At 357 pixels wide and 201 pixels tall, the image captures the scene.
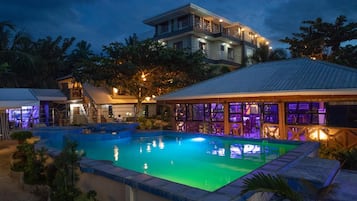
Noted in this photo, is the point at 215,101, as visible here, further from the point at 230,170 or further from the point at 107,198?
the point at 107,198

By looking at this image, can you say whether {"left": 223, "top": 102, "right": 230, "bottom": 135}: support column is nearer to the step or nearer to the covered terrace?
the covered terrace

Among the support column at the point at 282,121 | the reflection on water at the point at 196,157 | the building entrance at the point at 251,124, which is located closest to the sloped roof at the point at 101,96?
the reflection on water at the point at 196,157

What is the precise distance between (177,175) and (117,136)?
25.6 ft

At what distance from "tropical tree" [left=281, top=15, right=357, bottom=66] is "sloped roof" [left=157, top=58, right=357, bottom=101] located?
29.4ft

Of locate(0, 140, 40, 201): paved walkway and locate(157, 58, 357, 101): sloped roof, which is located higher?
locate(157, 58, 357, 101): sloped roof

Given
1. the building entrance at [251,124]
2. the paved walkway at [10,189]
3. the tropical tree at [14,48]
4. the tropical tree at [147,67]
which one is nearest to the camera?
the paved walkway at [10,189]

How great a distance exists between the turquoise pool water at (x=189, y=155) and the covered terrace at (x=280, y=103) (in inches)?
79.4

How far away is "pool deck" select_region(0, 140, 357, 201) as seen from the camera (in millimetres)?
3854

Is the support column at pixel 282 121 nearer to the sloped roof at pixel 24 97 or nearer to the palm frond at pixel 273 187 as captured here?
the palm frond at pixel 273 187

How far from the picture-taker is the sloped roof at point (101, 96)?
2412 cm

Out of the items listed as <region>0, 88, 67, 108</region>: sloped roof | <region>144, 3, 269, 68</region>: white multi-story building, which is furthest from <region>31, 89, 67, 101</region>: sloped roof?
<region>144, 3, 269, 68</region>: white multi-story building

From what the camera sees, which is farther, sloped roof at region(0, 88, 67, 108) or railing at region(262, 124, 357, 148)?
sloped roof at region(0, 88, 67, 108)

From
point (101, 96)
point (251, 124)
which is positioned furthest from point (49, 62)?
point (251, 124)

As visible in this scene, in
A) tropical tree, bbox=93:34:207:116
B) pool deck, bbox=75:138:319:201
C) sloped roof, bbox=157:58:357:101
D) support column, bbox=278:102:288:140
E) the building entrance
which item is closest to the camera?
pool deck, bbox=75:138:319:201
